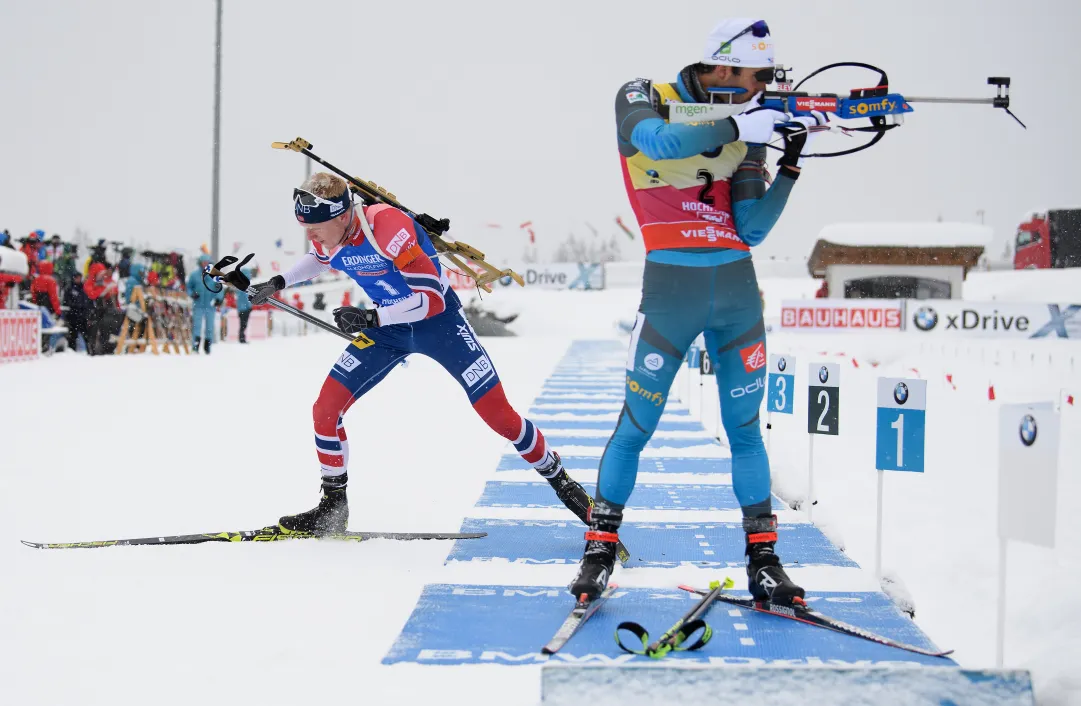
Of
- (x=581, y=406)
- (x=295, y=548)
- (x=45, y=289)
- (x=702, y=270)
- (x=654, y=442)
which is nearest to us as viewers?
(x=702, y=270)

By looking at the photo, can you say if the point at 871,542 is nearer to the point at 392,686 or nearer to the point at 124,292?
the point at 392,686

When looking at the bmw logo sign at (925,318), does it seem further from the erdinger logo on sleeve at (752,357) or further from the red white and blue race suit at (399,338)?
the erdinger logo on sleeve at (752,357)

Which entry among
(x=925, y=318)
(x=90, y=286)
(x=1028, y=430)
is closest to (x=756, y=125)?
(x=1028, y=430)

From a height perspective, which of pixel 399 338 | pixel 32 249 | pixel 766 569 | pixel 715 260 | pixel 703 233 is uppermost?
pixel 32 249

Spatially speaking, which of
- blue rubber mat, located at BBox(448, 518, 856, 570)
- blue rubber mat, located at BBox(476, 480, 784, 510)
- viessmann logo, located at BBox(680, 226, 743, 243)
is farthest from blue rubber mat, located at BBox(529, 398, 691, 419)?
viessmann logo, located at BBox(680, 226, 743, 243)

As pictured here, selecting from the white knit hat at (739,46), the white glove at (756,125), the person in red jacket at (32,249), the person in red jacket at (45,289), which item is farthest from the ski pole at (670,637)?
the person in red jacket at (32,249)

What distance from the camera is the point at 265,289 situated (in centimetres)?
481

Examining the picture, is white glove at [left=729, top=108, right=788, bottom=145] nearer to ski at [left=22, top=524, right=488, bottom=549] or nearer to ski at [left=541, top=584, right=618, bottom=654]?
ski at [left=541, top=584, right=618, bottom=654]

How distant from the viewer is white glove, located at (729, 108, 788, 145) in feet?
10.9

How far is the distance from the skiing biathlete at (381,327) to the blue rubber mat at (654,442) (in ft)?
10.6

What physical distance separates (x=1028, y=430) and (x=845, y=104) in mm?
1499

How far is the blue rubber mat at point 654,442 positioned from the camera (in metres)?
8.00

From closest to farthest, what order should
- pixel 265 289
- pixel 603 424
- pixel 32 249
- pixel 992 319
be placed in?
pixel 265 289 → pixel 603 424 → pixel 32 249 → pixel 992 319

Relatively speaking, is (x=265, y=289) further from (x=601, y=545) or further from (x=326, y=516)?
(x=601, y=545)
